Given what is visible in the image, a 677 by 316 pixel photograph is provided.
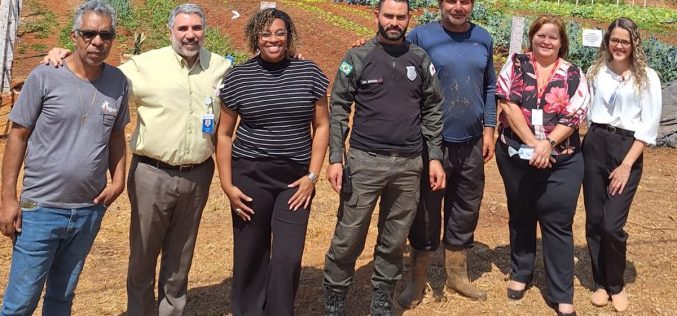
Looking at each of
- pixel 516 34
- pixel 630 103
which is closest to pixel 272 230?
pixel 630 103

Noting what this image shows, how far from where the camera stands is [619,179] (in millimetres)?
4238

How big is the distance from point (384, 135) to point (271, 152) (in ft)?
2.11

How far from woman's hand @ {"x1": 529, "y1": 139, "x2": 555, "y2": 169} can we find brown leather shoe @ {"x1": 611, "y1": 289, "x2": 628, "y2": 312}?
1.20 m

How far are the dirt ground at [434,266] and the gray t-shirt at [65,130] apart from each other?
1496 mm

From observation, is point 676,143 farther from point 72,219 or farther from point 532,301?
point 72,219

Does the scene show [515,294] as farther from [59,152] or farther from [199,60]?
[59,152]

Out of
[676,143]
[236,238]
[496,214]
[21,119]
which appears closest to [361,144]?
[236,238]

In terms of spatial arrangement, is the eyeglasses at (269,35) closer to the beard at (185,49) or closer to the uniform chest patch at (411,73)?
the beard at (185,49)

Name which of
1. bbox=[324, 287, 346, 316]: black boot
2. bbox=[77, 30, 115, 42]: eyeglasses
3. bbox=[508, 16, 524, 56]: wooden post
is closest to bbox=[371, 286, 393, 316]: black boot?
bbox=[324, 287, 346, 316]: black boot

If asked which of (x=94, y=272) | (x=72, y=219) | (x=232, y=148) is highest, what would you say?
(x=232, y=148)

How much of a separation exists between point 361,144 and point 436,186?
55cm

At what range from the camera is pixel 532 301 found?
4.66 metres

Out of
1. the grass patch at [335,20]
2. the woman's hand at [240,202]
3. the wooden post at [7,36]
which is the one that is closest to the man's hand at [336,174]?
the woman's hand at [240,202]

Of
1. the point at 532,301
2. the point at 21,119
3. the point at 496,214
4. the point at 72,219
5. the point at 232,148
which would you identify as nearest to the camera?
the point at 21,119
